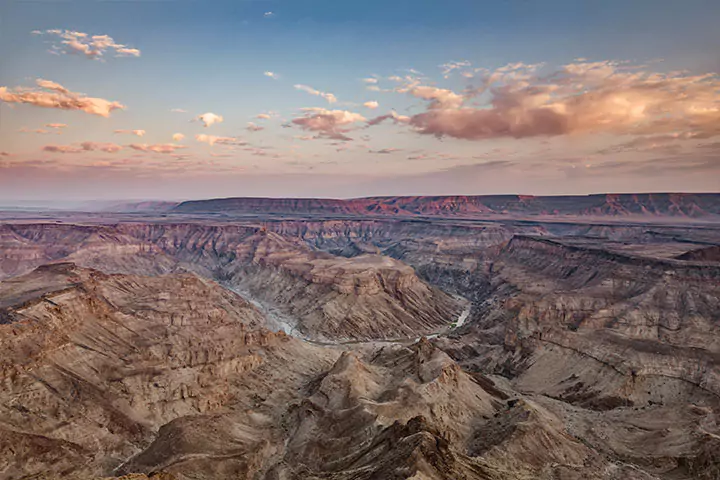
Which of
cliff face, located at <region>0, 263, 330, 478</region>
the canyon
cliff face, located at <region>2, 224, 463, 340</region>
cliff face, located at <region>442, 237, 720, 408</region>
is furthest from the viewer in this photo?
cliff face, located at <region>2, 224, 463, 340</region>

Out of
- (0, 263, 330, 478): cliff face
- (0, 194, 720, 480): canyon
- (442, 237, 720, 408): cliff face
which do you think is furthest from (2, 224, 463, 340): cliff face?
(0, 263, 330, 478): cliff face

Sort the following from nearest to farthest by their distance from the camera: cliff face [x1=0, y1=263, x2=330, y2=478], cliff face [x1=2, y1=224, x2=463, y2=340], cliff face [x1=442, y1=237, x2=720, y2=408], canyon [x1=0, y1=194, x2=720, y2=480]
Result: canyon [x1=0, y1=194, x2=720, y2=480], cliff face [x1=0, y1=263, x2=330, y2=478], cliff face [x1=442, y1=237, x2=720, y2=408], cliff face [x1=2, y1=224, x2=463, y2=340]

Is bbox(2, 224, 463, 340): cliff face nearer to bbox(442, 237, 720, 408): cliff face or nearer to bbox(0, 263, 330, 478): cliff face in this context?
bbox(442, 237, 720, 408): cliff face

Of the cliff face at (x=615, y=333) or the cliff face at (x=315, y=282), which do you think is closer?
the cliff face at (x=615, y=333)

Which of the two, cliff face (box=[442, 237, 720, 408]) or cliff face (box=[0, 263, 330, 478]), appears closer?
cliff face (box=[0, 263, 330, 478])

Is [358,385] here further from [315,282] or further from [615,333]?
[315,282]

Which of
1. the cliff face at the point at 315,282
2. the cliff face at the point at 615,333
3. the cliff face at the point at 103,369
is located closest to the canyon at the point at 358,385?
the cliff face at the point at 103,369

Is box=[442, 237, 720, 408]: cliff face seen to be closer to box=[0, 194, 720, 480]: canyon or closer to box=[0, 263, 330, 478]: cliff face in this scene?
box=[0, 194, 720, 480]: canyon

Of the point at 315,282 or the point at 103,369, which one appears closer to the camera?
the point at 103,369

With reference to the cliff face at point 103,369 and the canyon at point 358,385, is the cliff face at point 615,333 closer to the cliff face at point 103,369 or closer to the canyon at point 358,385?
the canyon at point 358,385

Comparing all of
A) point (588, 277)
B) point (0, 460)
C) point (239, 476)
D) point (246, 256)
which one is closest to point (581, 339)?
point (588, 277)

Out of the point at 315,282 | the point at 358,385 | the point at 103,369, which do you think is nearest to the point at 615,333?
the point at 358,385

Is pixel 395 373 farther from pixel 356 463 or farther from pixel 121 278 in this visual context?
pixel 121 278
